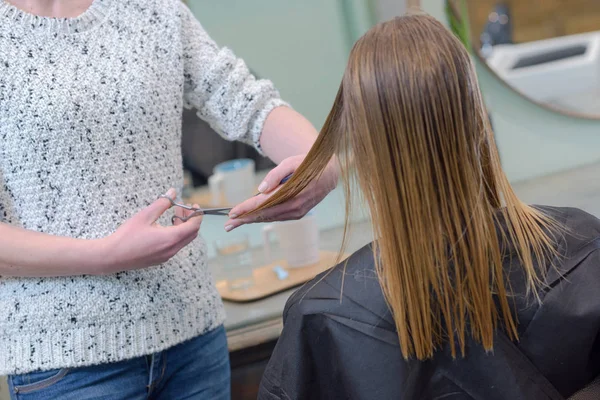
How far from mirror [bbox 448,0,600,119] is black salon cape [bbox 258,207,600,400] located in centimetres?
128

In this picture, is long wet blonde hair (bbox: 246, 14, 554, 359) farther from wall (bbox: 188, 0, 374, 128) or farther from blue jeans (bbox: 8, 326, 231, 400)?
wall (bbox: 188, 0, 374, 128)

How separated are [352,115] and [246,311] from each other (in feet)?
2.61

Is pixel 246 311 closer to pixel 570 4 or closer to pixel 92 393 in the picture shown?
pixel 92 393

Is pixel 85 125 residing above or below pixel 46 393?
above

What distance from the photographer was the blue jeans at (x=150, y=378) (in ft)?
3.10

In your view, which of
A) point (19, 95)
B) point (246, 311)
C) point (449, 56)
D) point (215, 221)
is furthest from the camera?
point (215, 221)

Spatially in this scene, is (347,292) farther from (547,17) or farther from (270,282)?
(547,17)

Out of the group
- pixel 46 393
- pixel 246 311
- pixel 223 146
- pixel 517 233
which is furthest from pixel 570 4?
pixel 46 393

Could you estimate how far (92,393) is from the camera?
948 mm

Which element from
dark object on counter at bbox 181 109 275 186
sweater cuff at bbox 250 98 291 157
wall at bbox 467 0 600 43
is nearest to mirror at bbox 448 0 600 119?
wall at bbox 467 0 600 43

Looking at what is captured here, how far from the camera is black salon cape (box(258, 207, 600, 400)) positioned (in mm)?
840

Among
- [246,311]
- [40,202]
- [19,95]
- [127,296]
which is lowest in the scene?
[246,311]

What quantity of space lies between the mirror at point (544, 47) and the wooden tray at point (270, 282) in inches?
32.1

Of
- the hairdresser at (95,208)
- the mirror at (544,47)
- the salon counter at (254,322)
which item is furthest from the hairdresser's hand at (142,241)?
the mirror at (544,47)
